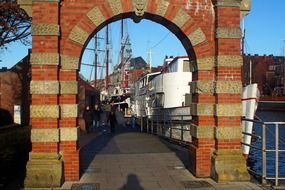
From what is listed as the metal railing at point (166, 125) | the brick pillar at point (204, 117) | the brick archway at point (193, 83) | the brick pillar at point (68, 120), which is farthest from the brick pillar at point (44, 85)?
the metal railing at point (166, 125)

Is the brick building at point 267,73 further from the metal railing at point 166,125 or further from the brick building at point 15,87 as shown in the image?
the brick building at point 15,87

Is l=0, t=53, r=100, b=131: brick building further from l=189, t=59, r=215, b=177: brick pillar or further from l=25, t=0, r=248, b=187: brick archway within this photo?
l=189, t=59, r=215, b=177: brick pillar

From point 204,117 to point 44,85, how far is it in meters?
4.24

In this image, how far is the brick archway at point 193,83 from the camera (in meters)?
11.7

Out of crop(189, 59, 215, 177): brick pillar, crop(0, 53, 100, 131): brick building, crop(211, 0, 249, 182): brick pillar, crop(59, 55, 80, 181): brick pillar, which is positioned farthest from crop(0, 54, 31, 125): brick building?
crop(211, 0, 249, 182): brick pillar

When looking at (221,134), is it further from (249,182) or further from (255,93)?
(255,93)

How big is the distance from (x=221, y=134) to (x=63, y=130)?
407 cm

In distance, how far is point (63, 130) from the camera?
11906 millimetres

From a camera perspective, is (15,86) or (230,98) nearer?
(230,98)

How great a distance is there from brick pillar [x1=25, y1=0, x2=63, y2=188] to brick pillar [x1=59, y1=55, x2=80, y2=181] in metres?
0.20

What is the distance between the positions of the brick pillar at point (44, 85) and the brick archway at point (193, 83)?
24 mm

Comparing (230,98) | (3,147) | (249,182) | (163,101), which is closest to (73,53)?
(3,147)

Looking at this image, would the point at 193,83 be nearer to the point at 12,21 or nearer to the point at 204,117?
the point at 204,117

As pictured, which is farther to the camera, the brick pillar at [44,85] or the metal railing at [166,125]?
the metal railing at [166,125]
